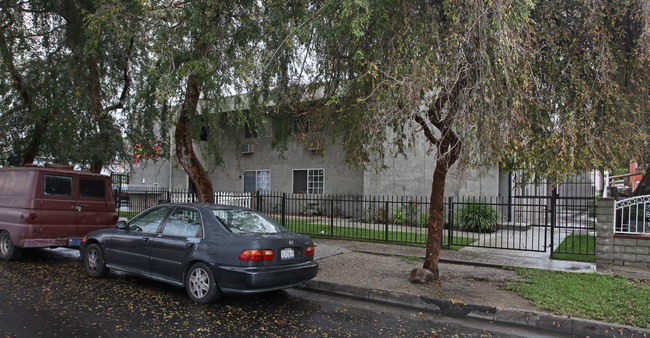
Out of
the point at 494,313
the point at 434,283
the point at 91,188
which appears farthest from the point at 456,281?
the point at 91,188

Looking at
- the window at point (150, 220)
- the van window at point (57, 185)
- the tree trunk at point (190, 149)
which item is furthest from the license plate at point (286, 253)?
the van window at point (57, 185)

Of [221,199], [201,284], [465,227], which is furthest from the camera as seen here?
[221,199]

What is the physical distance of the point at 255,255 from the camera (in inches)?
230

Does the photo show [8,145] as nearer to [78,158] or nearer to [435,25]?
[78,158]

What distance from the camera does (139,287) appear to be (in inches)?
279

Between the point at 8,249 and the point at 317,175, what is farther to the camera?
the point at 317,175

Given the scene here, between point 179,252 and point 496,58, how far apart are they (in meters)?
5.35

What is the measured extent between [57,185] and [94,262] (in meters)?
2.46

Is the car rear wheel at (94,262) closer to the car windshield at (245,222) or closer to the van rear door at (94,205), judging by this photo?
the van rear door at (94,205)

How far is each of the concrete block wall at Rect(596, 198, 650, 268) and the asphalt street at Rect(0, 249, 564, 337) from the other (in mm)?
4533

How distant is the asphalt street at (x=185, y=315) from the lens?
502 cm

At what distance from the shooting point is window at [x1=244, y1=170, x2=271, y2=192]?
74.5ft

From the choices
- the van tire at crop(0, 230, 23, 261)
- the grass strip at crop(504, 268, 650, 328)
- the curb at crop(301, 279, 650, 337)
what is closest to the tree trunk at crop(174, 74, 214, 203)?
the van tire at crop(0, 230, 23, 261)

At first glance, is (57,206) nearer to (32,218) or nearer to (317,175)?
(32,218)
